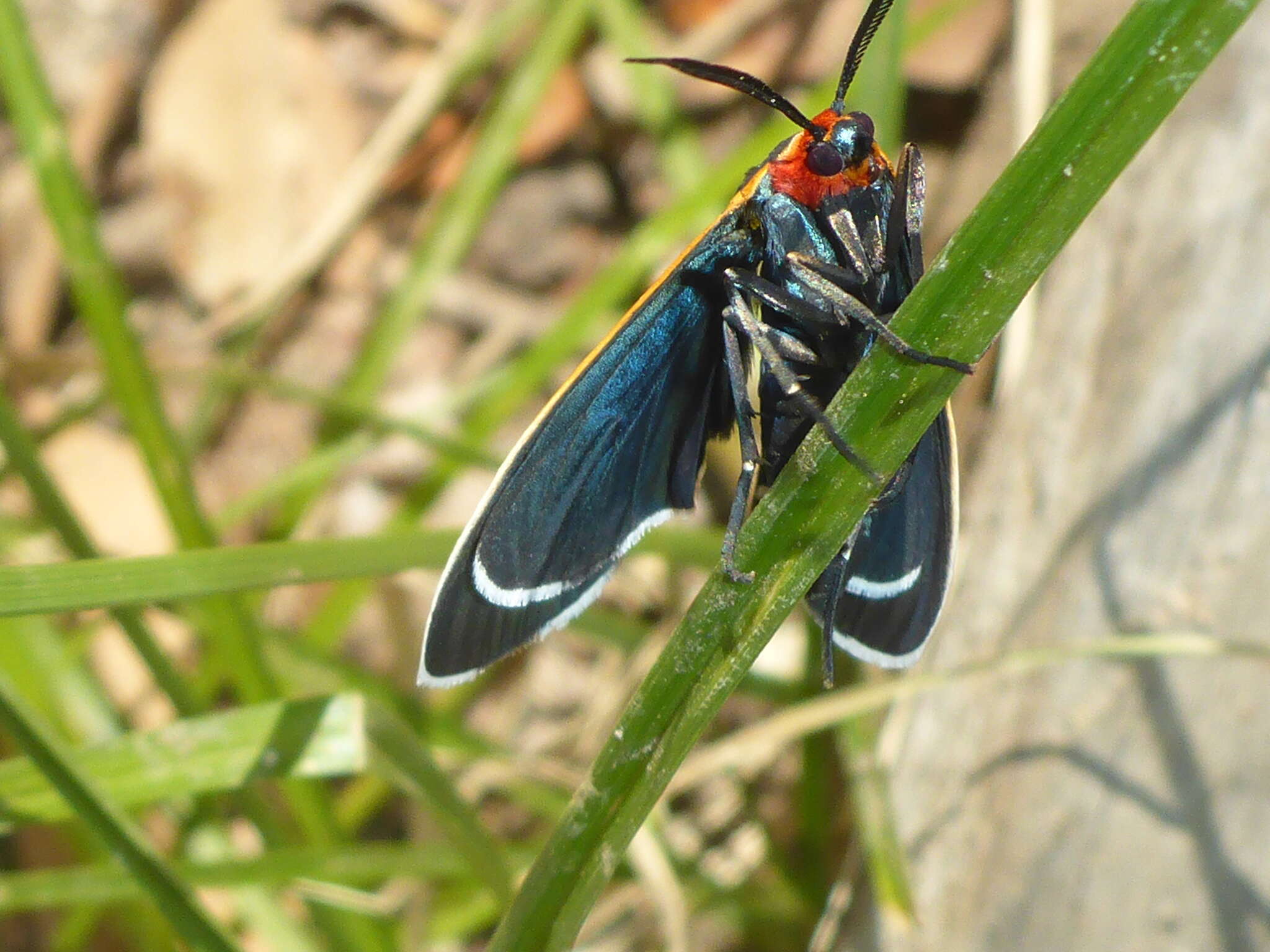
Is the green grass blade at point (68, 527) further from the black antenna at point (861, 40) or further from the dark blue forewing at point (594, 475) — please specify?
the black antenna at point (861, 40)

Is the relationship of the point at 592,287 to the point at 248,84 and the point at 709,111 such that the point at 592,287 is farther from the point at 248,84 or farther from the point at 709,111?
the point at 248,84

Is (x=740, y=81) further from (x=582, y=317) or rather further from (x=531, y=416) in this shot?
(x=531, y=416)

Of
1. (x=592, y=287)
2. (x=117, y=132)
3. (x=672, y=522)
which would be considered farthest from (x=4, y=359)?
(x=672, y=522)

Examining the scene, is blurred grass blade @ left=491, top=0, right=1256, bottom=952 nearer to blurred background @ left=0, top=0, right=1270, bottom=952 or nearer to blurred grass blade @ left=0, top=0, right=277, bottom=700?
blurred background @ left=0, top=0, right=1270, bottom=952

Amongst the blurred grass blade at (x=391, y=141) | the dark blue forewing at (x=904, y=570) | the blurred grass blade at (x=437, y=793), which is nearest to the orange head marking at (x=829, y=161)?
the dark blue forewing at (x=904, y=570)

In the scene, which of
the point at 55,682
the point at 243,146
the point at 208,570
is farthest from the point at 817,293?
the point at 243,146

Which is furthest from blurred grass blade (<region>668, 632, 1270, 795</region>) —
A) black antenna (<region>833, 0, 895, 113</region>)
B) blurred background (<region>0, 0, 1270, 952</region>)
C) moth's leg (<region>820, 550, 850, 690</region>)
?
black antenna (<region>833, 0, 895, 113</region>)
